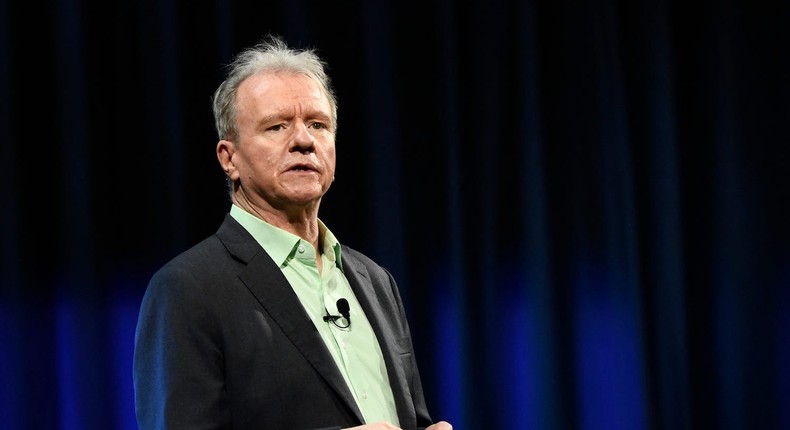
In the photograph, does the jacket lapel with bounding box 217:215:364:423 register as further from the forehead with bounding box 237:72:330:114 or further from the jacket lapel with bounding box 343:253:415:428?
the forehead with bounding box 237:72:330:114

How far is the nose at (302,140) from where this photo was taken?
1.59 meters

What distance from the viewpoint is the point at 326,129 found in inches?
65.7

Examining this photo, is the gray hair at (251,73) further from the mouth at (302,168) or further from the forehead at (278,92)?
the mouth at (302,168)

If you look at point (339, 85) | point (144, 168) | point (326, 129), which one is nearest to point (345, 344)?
point (326, 129)

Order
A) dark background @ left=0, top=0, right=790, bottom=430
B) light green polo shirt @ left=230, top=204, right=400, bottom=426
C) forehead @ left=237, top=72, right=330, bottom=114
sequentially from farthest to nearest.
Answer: dark background @ left=0, top=0, right=790, bottom=430, forehead @ left=237, top=72, right=330, bottom=114, light green polo shirt @ left=230, top=204, right=400, bottom=426

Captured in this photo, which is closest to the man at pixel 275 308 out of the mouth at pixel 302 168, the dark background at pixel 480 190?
the mouth at pixel 302 168

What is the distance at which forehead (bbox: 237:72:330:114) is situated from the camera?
161 centimetres

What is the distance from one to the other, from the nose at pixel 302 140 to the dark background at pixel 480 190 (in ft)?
2.99

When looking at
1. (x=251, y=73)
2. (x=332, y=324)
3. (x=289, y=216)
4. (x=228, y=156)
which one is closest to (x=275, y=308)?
(x=332, y=324)

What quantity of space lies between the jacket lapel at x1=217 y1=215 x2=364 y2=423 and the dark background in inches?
37.4

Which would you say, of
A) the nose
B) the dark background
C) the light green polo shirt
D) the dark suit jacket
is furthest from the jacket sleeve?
the dark background

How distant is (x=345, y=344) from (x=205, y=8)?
138cm

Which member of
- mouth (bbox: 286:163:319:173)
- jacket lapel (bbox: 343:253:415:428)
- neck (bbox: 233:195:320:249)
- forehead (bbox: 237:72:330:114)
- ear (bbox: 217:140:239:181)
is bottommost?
jacket lapel (bbox: 343:253:415:428)

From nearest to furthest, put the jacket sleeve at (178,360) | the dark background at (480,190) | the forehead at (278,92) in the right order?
the jacket sleeve at (178,360), the forehead at (278,92), the dark background at (480,190)
